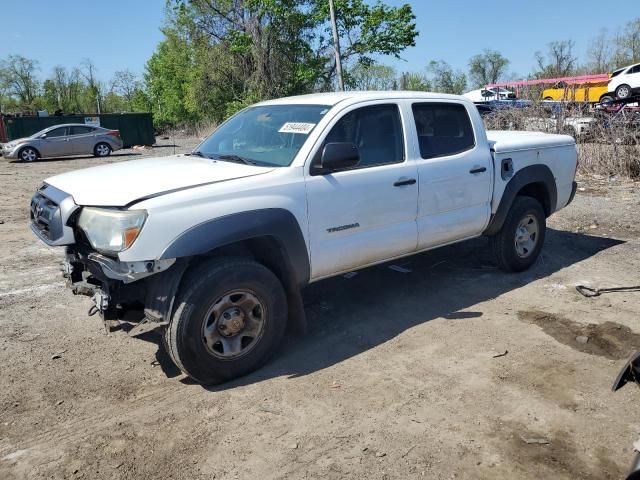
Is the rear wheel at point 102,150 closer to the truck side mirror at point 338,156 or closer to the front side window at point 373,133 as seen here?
the front side window at point 373,133

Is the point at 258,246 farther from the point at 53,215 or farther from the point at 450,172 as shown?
the point at 450,172

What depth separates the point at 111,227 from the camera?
3.50m

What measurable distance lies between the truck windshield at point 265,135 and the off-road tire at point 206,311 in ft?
2.97

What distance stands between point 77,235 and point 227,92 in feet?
114

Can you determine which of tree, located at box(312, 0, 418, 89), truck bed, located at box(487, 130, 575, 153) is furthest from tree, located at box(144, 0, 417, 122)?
truck bed, located at box(487, 130, 575, 153)

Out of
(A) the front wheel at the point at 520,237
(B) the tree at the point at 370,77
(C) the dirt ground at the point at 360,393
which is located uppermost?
(B) the tree at the point at 370,77

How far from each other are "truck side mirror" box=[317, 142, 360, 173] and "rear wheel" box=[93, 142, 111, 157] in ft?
68.4

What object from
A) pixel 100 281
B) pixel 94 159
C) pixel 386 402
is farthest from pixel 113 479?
pixel 94 159

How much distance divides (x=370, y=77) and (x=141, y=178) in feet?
183

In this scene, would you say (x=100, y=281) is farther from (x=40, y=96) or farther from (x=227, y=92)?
(x=40, y=96)

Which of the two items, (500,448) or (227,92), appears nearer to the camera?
(500,448)

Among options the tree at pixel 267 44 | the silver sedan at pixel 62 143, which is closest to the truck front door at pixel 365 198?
the silver sedan at pixel 62 143

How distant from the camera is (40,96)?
74.9 meters

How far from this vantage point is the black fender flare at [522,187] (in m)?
5.70
